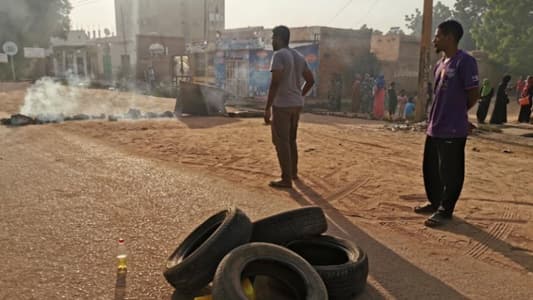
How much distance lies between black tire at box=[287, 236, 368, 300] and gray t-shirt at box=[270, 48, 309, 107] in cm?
241

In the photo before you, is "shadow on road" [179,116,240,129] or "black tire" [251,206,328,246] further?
"shadow on road" [179,116,240,129]

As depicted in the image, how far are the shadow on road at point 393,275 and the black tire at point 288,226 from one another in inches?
23.5

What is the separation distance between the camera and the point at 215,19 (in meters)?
53.5

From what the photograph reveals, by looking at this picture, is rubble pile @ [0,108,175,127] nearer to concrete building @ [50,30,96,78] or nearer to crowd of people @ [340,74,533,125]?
crowd of people @ [340,74,533,125]

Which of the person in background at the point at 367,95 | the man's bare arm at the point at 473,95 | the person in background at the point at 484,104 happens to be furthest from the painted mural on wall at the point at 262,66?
the man's bare arm at the point at 473,95

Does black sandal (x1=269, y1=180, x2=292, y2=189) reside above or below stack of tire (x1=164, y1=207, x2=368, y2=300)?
below

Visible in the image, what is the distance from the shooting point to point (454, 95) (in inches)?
158

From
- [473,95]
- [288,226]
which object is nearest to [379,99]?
[473,95]

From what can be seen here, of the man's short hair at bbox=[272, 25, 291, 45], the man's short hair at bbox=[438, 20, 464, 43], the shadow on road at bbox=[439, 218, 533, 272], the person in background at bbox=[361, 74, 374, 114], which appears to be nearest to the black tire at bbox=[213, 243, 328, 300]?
the shadow on road at bbox=[439, 218, 533, 272]

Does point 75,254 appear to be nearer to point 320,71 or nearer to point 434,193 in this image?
point 434,193

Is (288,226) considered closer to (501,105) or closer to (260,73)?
(501,105)

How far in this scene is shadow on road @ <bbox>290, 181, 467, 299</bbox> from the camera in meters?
2.99

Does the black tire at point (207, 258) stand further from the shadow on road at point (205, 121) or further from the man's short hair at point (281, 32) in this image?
the shadow on road at point (205, 121)

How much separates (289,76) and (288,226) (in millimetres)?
2597
